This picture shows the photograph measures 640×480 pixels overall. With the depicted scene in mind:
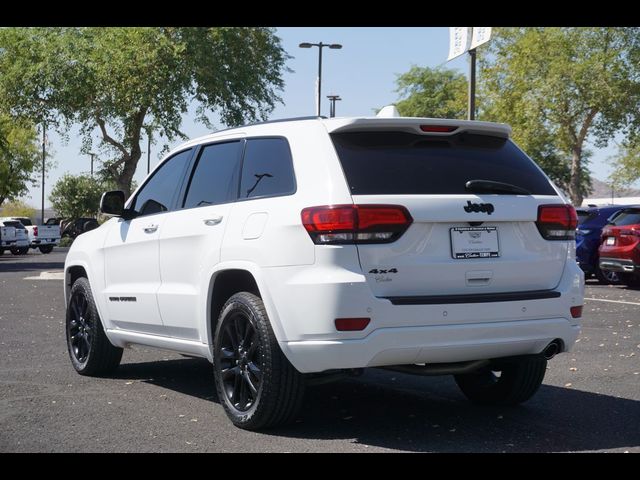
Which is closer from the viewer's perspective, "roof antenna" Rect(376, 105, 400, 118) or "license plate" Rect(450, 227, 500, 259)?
"license plate" Rect(450, 227, 500, 259)

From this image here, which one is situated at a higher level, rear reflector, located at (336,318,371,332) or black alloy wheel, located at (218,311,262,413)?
rear reflector, located at (336,318,371,332)

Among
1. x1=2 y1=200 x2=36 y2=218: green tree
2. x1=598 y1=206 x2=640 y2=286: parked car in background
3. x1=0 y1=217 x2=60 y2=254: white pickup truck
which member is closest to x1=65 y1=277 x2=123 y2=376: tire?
x1=598 y1=206 x2=640 y2=286: parked car in background

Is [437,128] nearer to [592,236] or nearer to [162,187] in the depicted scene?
[162,187]

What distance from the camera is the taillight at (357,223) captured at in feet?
18.0

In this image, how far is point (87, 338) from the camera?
8398 mm

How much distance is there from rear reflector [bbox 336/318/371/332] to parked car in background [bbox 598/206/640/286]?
1443 centimetres

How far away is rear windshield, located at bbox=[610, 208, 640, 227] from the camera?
19.2 metres

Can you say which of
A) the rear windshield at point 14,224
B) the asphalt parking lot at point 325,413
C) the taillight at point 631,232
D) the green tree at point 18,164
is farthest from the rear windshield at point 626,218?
the green tree at point 18,164

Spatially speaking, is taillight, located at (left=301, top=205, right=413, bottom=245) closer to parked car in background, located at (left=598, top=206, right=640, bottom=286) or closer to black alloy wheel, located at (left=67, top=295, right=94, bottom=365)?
black alloy wheel, located at (left=67, top=295, right=94, bottom=365)

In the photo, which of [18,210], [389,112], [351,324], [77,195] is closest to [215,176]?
[389,112]

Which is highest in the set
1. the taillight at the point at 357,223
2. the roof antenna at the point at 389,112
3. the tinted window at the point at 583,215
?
the roof antenna at the point at 389,112

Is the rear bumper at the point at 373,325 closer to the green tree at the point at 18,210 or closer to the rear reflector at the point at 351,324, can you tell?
the rear reflector at the point at 351,324

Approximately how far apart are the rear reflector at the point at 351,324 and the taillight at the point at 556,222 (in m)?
1.35
